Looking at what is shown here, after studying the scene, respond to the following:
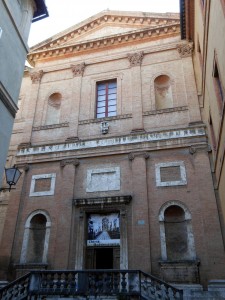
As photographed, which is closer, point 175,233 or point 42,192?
point 175,233

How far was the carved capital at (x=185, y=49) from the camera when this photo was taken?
16.5 m

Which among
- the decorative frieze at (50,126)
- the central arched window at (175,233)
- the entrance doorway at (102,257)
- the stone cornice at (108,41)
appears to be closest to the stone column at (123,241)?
the entrance doorway at (102,257)

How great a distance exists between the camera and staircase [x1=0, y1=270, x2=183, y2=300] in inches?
368

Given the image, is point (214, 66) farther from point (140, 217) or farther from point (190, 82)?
point (140, 217)

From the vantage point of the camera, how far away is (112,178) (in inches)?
566

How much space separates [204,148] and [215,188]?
1844 millimetres

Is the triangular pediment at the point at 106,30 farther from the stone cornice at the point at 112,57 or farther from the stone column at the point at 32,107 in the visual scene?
the stone column at the point at 32,107

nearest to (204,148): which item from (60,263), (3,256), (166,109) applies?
(166,109)

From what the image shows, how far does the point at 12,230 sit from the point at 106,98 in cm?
811

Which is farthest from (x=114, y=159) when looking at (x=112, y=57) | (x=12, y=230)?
(x=112, y=57)

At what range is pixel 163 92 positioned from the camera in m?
16.6

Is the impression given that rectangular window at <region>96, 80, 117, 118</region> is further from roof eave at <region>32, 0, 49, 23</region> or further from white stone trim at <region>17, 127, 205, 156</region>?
roof eave at <region>32, 0, 49, 23</region>

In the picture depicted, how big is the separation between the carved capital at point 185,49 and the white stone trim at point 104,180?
7016 mm

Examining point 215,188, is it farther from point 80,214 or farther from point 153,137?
point 80,214
